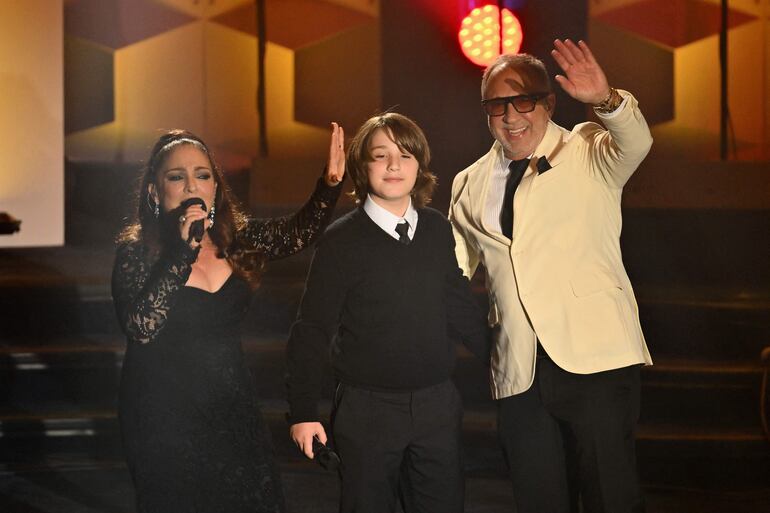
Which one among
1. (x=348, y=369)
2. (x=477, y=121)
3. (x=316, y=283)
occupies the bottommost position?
(x=348, y=369)

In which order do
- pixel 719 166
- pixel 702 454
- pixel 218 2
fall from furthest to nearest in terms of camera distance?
pixel 218 2 < pixel 719 166 < pixel 702 454

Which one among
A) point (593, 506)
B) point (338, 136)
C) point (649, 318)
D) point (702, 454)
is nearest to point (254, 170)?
point (649, 318)

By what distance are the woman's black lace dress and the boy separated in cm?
14

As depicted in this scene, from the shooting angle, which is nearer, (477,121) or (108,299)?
(108,299)

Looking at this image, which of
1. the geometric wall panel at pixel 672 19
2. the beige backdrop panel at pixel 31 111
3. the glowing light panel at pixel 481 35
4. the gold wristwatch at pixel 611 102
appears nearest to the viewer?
the gold wristwatch at pixel 611 102

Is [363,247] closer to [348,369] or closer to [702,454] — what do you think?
[348,369]

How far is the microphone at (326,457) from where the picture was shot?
2.27 meters

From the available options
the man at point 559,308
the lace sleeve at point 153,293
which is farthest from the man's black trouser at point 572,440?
the lace sleeve at point 153,293

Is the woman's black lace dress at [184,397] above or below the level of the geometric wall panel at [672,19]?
below

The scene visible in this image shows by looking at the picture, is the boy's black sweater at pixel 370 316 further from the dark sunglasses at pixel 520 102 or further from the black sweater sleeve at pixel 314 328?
the dark sunglasses at pixel 520 102

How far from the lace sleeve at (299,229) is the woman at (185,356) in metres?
0.11

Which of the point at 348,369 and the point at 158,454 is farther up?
the point at 348,369

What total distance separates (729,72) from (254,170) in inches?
105

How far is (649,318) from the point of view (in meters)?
4.54
